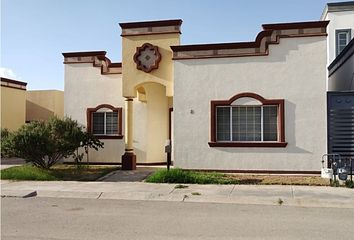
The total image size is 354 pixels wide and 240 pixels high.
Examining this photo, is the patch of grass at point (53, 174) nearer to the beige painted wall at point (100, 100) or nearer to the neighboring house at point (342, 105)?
the beige painted wall at point (100, 100)

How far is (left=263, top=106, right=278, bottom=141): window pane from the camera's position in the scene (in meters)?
14.9

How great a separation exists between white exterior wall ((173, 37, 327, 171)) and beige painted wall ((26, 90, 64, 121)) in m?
14.4

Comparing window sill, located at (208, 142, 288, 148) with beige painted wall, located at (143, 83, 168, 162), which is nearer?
window sill, located at (208, 142, 288, 148)

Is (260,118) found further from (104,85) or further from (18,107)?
(18,107)

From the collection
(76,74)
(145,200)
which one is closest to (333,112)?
(145,200)

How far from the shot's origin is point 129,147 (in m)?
16.9

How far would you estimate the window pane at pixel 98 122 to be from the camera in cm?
1888

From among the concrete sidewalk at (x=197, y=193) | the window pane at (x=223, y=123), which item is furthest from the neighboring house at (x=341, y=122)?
the window pane at (x=223, y=123)

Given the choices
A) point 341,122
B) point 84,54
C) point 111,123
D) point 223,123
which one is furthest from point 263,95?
point 84,54

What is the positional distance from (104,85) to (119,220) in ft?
37.4

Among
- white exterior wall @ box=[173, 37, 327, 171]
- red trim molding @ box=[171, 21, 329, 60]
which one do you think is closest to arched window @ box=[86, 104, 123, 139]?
white exterior wall @ box=[173, 37, 327, 171]

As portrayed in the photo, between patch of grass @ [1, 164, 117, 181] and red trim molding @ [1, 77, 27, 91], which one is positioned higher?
red trim molding @ [1, 77, 27, 91]

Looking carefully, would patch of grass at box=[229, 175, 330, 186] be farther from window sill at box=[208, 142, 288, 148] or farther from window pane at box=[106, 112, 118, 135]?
window pane at box=[106, 112, 118, 135]

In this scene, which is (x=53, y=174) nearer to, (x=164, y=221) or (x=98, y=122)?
(x=98, y=122)
